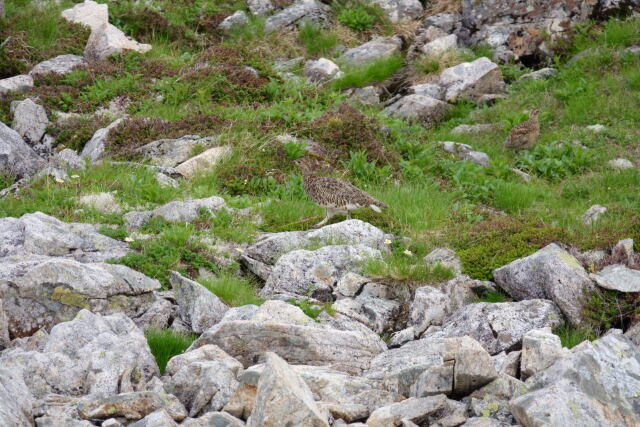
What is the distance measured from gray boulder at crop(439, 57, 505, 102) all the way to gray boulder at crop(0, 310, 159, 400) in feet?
43.9

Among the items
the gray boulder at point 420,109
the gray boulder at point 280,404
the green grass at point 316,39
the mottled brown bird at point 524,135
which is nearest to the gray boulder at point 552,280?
the gray boulder at point 280,404

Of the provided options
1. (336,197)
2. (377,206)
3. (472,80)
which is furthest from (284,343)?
(472,80)

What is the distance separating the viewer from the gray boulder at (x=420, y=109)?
18.2m

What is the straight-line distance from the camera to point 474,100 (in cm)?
1889

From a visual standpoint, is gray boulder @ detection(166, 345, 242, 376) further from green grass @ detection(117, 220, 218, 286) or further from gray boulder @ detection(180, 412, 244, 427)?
green grass @ detection(117, 220, 218, 286)

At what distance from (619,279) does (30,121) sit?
12079mm

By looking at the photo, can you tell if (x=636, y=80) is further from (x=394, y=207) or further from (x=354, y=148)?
(x=394, y=207)

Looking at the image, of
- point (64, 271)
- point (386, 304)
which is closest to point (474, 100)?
point (386, 304)

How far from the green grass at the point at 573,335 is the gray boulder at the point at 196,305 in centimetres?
362

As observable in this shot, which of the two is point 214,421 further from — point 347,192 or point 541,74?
point 541,74

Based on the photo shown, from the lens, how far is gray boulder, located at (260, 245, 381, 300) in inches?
377

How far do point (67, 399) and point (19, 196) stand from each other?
661 cm

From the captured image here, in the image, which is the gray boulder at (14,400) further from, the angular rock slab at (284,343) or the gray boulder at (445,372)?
Answer: the gray boulder at (445,372)

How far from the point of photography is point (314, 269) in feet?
32.1
